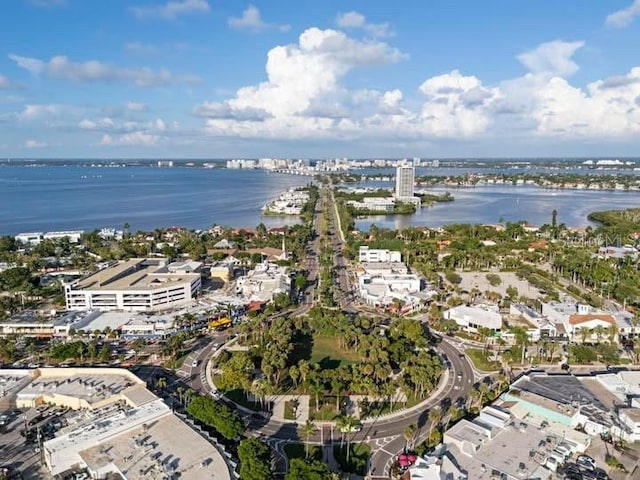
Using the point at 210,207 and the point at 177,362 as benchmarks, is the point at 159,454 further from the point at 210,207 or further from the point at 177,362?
the point at 210,207

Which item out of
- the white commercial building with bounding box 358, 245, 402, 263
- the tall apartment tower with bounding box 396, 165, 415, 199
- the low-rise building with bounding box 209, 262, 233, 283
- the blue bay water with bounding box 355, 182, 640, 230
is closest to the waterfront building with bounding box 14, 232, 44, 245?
the low-rise building with bounding box 209, 262, 233, 283

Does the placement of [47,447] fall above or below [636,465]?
above

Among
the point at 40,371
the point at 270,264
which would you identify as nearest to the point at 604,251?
the point at 270,264

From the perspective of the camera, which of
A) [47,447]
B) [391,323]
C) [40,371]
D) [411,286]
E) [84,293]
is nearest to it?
[47,447]

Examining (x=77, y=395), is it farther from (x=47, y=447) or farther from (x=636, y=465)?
(x=636, y=465)

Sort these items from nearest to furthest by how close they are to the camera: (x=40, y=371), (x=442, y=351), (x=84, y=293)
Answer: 1. (x=40, y=371)
2. (x=442, y=351)
3. (x=84, y=293)

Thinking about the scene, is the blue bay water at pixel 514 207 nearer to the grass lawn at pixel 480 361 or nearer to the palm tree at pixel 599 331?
the palm tree at pixel 599 331

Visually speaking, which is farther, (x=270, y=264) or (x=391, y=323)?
(x=270, y=264)
